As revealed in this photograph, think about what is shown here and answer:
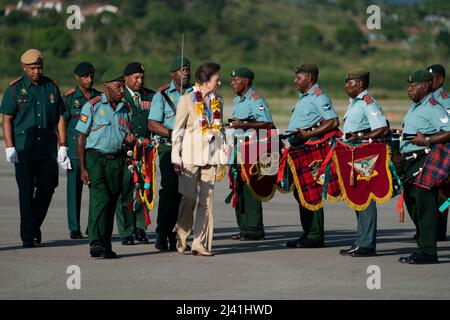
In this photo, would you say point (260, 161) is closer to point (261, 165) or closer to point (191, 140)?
point (261, 165)

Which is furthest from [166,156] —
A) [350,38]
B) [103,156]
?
[350,38]

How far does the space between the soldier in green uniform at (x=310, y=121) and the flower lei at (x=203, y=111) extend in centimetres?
120

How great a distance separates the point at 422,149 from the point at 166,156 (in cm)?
270

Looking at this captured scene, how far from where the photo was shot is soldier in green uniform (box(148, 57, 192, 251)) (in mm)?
13375

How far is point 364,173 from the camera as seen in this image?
13062 mm

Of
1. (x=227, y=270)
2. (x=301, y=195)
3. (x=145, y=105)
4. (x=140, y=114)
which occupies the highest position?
(x=145, y=105)

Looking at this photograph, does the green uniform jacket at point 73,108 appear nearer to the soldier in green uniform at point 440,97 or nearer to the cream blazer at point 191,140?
the cream blazer at point 191,140

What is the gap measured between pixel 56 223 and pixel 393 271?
5254mm

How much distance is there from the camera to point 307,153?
13.9 metres

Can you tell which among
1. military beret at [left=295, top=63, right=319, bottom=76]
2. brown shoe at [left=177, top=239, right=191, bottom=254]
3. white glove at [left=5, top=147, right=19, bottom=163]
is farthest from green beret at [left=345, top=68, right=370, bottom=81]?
white glove at [left=5, top=147, right=19, bottom=163]

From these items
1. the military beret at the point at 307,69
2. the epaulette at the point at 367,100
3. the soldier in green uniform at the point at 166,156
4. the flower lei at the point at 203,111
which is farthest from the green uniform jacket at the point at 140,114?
the epaulette at the point at 367,100

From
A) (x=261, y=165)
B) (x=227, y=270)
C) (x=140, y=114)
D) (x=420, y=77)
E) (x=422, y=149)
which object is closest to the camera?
(x=227, y=270)

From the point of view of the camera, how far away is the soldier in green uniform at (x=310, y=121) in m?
13.6

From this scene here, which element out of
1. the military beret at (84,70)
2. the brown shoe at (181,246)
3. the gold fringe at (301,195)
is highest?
the military beret at (84,70)
